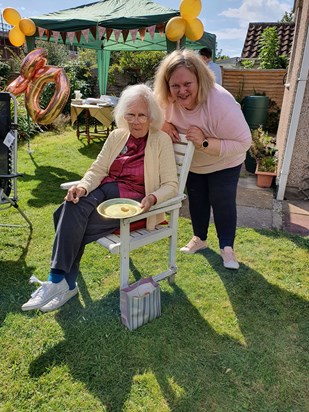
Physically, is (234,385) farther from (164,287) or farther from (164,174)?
(164,174)

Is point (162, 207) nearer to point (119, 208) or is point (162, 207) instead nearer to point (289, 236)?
point (119, 208)

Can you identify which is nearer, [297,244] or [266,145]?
[297,244]

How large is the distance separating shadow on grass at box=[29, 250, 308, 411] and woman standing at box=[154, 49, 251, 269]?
25.1 inches

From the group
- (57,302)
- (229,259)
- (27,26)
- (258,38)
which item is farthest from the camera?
(258,38)

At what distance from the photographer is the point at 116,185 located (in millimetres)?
2346

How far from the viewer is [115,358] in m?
1.86

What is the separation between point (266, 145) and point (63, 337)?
14.5ft

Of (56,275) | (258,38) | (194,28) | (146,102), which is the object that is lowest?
(56,275)

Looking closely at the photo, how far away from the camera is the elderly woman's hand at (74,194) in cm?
206

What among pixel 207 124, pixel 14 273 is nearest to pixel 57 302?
pixel 14 273

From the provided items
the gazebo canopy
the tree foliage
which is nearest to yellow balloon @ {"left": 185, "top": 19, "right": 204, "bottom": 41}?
the gazebo canopy

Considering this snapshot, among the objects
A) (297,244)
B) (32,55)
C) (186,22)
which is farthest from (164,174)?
(32,55)

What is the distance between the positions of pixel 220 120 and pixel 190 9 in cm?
328

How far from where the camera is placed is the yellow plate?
190cm
